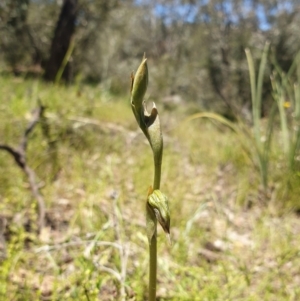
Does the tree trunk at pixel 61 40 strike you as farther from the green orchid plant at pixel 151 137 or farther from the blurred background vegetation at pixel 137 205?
the green orchid plant at pixel 151 137

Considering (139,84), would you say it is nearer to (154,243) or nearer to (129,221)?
(154,243)

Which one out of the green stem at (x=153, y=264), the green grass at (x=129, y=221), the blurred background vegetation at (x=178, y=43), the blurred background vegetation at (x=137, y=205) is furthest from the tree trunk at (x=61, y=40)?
the green stem at (x=153, y=264)

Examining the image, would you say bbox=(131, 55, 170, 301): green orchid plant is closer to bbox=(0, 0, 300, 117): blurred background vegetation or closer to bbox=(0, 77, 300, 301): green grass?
bbox=(0, 77, 300, 301): green grass

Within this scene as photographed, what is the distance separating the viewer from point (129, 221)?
4.59 ft

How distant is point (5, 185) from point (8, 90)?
1631 millimetres

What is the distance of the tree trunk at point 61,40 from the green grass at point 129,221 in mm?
3496

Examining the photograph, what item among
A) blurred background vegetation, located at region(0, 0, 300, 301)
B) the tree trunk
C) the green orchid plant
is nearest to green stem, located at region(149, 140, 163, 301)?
the green orchid plant

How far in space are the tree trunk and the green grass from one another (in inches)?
138

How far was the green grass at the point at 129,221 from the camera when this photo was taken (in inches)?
39.4

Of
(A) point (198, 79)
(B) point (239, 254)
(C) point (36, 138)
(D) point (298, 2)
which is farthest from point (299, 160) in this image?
(A) point (198, 79)

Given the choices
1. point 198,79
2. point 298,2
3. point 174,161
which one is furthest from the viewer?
point 198,79

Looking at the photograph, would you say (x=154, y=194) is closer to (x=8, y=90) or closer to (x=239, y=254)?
(x=239, y=254)

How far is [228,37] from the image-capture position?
42.6 ft

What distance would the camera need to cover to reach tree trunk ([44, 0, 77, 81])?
20.2 feet
